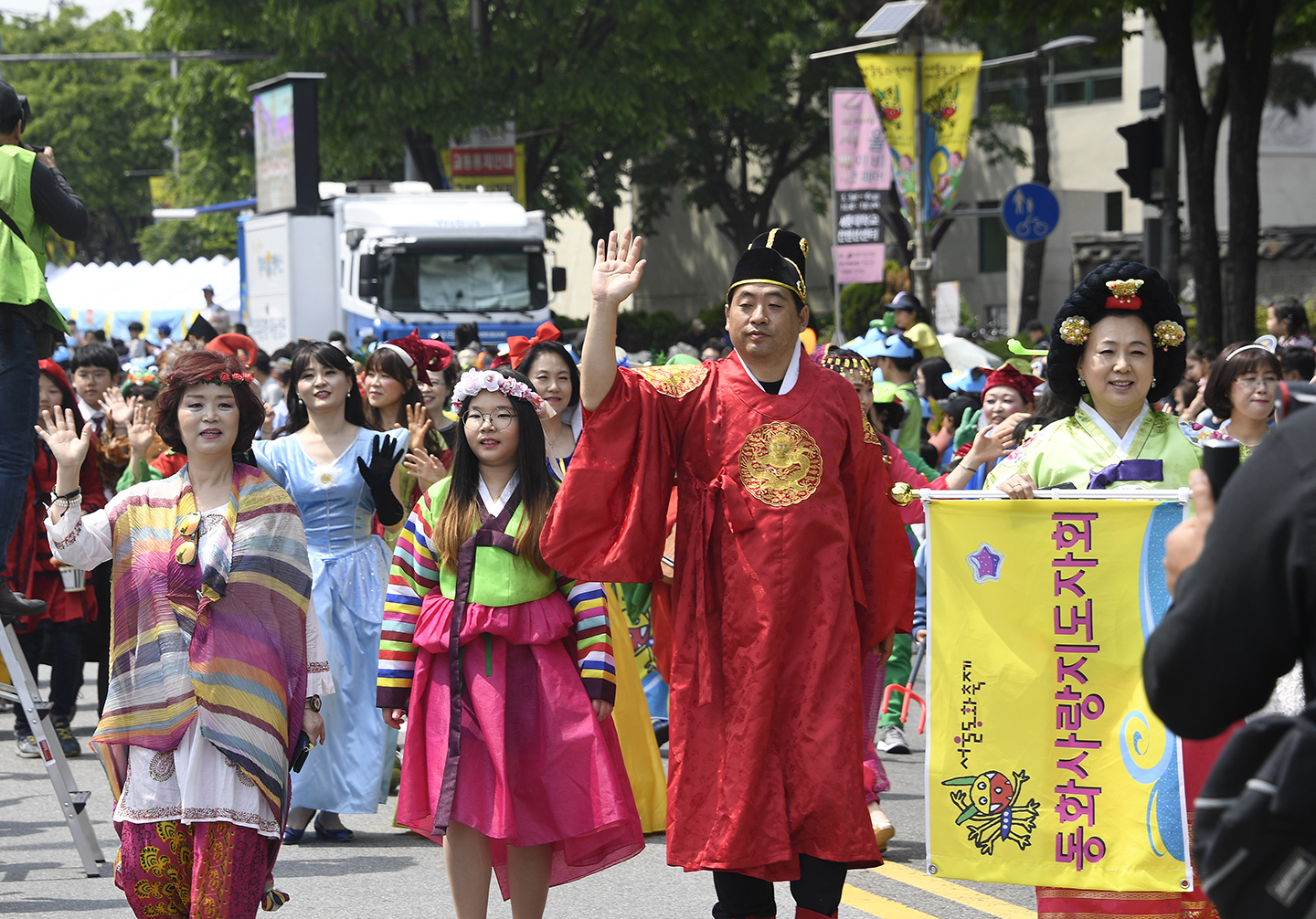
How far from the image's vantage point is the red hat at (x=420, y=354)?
756 cm

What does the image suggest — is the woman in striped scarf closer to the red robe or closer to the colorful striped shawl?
the colorful striped shawl

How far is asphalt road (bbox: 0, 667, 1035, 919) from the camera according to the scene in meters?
5.43

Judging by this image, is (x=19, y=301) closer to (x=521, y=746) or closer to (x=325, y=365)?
(x=325, y=365)

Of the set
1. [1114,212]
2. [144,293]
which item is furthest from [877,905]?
[1114,212]

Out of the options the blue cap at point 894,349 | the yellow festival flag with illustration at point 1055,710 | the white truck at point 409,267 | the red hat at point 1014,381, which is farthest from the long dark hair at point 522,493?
the white truck at point 409,267

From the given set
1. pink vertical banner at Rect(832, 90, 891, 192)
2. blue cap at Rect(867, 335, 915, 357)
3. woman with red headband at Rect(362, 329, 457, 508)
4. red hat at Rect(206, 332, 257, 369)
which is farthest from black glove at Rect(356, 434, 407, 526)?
pink vertical banner at Rect(832, 90, 891, 192)

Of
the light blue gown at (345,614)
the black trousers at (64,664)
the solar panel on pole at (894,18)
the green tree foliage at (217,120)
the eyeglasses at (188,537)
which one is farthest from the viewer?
the green tree foliage at (217,120)

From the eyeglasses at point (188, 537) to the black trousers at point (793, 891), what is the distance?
5.50 feet

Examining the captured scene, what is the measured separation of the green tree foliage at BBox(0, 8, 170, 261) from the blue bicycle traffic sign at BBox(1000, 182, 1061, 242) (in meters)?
36.9

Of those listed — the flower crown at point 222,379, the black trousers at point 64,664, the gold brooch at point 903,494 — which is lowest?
the black trousers at point 64,664

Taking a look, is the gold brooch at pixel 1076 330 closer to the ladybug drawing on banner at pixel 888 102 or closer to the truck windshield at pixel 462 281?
the ladybug drawing on banner at pixel 888 102

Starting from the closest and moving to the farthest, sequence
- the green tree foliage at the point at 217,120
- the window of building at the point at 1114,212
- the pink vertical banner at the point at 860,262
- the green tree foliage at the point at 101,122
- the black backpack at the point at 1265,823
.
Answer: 1. the black backpack at the point at 1265,823
2. the pink vertical banner at the point at 860,262
3. the green tree foliage at the point at 217,120
4. the window of building at the point at 1114,212
5. the green tree foliage at the point at 101,122

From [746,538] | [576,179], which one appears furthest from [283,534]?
[576,179]

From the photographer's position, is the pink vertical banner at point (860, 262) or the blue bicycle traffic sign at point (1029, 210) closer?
the pink vertical banner at point (860, 262)
